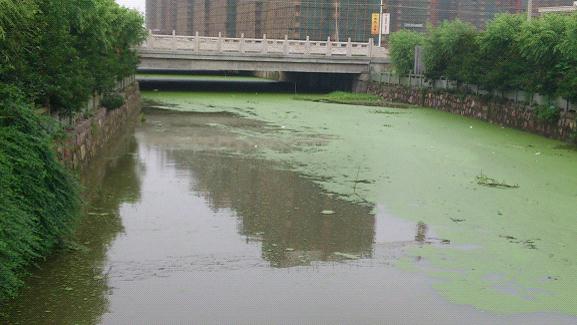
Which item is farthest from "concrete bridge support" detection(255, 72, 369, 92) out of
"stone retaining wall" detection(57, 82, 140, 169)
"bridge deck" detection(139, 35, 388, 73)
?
"stone retaining wall" detection(57, 82, 140, 169)

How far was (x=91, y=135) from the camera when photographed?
43.7ft

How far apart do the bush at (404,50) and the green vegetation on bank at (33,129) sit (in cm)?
2140

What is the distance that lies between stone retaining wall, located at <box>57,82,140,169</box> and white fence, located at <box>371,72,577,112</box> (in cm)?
1083

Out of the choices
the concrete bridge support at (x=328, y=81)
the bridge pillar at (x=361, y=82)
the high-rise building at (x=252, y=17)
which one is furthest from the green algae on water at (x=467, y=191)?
the high-rise building at (x=252, y=17)

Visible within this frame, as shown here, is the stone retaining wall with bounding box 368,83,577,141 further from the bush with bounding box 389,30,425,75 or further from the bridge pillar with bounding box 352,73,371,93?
the bridge pillar with bounding box 352,73,371,93

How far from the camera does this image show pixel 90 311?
18.9 feet

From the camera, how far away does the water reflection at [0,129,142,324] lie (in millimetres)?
5656

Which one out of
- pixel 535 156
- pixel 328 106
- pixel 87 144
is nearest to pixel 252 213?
pixel 87 144

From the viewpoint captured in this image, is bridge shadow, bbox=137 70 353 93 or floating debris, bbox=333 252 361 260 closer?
floating debris, bbox=333 252 361 260

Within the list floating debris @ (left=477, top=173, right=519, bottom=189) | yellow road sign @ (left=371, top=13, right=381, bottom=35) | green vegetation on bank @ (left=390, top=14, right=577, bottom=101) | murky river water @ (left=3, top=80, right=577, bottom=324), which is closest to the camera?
murky river water @ (left=3, top=80, right=577, bottom=324)

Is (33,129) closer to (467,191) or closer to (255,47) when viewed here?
(467,191)

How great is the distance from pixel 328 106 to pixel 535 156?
547 inches

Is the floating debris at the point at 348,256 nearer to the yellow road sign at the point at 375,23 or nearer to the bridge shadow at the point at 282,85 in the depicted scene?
the bridge shadow at the point at 282,85

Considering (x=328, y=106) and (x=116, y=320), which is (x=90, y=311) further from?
(x=328, y=106)
